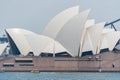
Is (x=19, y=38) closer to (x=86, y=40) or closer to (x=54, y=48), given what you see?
(x=54, y=48)

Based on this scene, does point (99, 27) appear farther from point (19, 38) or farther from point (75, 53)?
point (19, 38)

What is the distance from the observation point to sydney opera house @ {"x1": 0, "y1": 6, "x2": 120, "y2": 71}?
89.7 meters

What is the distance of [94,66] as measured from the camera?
9519 cm

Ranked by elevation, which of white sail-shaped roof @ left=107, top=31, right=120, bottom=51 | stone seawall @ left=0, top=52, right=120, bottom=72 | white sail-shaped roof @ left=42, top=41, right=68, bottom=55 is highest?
white sail-shaped roof @ left=107, top=31, right=120, bottom=51

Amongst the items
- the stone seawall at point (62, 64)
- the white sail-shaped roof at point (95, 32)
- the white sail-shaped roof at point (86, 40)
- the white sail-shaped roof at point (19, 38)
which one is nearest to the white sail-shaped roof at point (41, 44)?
the white sail-shaped roof at point (19, 38)

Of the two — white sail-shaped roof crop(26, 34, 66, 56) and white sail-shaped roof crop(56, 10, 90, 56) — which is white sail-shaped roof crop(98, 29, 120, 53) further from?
white sail-shaped roof crop(26, 34, 66, 56)

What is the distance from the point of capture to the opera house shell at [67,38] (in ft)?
288

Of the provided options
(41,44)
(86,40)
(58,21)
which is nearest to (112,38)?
(86,40)

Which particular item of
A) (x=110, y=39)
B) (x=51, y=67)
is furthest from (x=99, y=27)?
(x=51, y=67)

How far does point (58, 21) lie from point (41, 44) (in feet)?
16.5

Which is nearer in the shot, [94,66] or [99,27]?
[99,27]

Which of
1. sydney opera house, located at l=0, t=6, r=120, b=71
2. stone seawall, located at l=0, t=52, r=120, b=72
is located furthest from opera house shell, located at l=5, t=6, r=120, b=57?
stone seawall, located at l=0, t=52, r=120, b=72

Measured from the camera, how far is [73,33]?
8775cm

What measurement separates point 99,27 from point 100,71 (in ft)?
32.1
